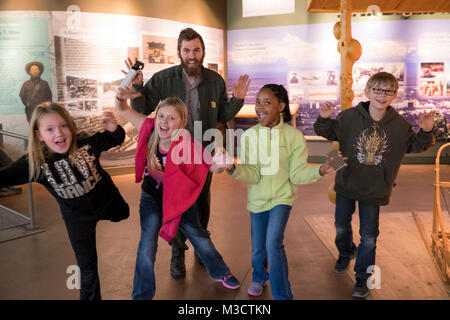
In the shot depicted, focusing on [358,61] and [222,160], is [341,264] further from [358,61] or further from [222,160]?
[358,61]

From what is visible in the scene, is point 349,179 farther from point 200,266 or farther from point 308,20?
point 308,20

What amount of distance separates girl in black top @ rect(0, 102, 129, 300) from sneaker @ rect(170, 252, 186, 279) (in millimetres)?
827

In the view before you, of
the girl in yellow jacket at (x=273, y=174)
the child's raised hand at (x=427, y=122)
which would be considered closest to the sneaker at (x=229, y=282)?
the girl in yellow jacket at (x=273, y=174)

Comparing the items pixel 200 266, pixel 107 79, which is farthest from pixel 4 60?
pixel 200 266

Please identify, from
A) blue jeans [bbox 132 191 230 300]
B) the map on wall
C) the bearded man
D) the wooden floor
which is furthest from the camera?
the map on wall

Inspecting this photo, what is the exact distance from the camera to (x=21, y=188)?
6602mm

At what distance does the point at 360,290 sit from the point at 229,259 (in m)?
1.13

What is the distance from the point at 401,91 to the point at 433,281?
6.19 metres

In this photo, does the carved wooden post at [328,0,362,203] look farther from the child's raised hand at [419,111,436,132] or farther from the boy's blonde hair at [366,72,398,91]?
the child's raised hand at [419,111,436,132]

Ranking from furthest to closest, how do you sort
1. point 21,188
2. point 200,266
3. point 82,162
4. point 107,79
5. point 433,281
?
point 107,79
point 21,188
point 200,266
point 433,281
point 82,162

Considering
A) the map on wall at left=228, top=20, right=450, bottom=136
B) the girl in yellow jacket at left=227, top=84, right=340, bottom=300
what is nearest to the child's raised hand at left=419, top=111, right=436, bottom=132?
the girl in yellow jacket at left=227, top=84, right=340, bottom=300

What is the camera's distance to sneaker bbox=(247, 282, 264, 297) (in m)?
2.90

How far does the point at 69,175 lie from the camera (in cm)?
240

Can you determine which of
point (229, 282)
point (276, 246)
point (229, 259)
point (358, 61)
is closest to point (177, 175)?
point (276, 246)
